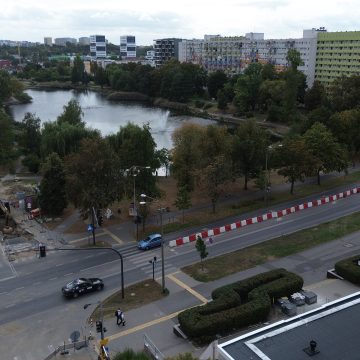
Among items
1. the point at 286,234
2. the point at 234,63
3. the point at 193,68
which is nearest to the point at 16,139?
the point at 286,234

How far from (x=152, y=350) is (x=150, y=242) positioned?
1420 centimetres

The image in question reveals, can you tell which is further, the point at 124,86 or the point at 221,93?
the point at 124,86

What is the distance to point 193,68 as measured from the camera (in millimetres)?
137250

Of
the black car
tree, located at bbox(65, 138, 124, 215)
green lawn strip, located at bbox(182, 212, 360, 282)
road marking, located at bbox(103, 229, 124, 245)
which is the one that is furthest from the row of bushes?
tree, located at bbox(65, 138, 124, 215)

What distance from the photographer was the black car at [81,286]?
2933cm

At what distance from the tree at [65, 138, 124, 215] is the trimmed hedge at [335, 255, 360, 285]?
1841cm

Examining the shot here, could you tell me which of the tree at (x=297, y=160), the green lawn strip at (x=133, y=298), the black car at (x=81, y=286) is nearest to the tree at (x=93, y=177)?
the black car at (x=81, y=286)

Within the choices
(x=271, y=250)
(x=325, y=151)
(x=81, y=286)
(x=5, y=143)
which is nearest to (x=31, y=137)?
(x=5, y=143)

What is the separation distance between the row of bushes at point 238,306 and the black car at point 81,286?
747 centimetres

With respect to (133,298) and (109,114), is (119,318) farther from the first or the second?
(109,114)

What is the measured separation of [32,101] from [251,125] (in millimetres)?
106815

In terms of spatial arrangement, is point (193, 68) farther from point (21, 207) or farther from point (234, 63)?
point (21, 207)

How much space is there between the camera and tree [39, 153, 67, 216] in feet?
142

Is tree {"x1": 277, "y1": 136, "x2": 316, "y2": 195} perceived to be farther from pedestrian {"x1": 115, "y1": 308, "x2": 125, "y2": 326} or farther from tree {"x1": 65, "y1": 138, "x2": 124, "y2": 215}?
pedestrian {"x1": 115, "y1": 308, "x2": 125, "y2": 326}
